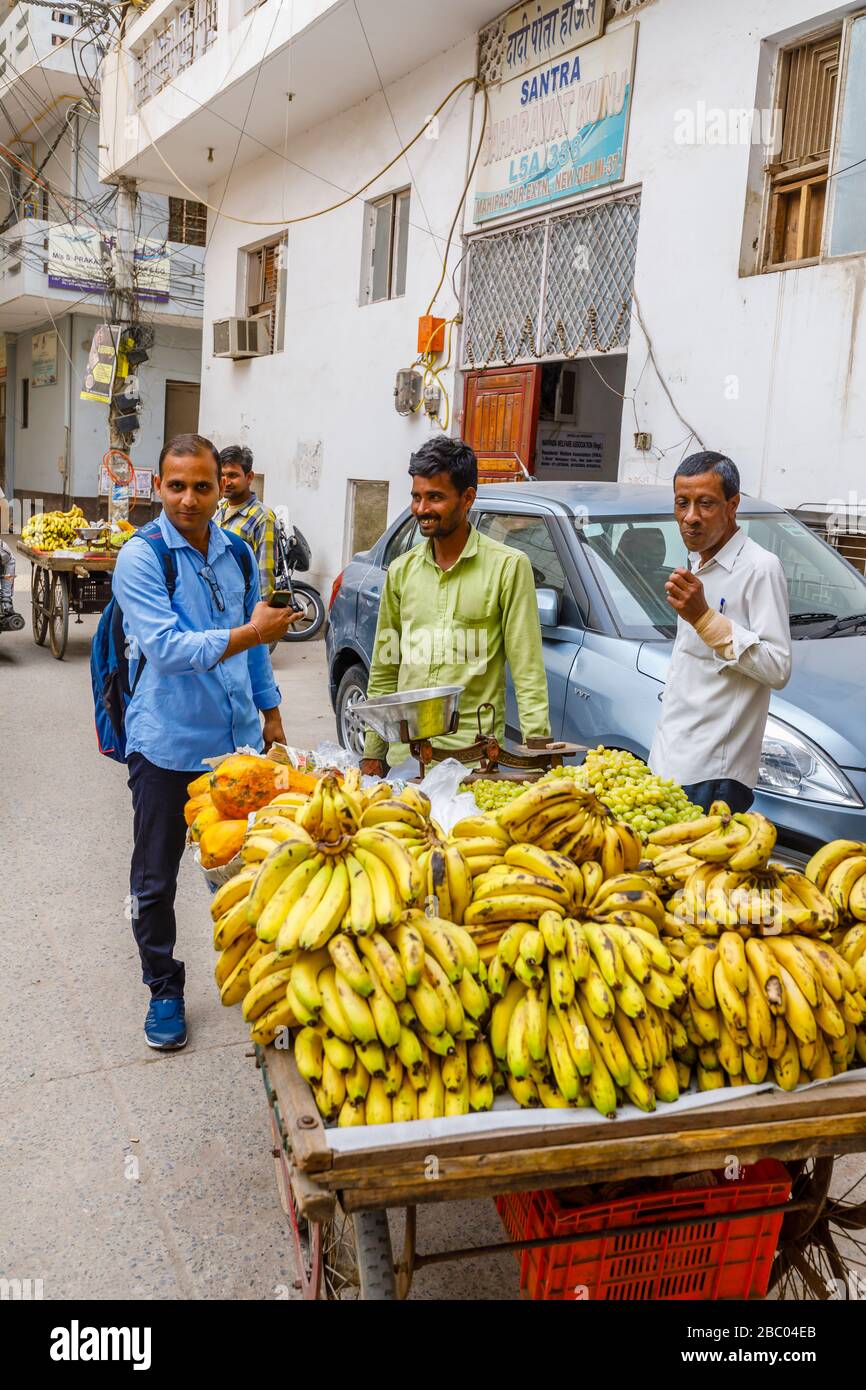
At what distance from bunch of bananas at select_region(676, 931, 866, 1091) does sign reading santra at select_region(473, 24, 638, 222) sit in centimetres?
863

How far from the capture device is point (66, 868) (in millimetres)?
5617

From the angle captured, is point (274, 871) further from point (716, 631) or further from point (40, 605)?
point (40, 605)

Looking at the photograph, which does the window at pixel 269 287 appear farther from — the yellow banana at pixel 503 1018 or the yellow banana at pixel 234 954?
the yellow banana at pixel 503 1018

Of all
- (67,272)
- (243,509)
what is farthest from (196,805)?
(67,272)

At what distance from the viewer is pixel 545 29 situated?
9.95 m

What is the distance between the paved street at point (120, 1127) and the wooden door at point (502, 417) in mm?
6318

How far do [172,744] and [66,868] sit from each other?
96.4 inches

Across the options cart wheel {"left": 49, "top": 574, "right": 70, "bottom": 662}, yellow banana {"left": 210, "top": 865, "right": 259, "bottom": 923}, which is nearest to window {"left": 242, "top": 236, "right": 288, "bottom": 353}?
cart wheel {"left": 49, "top": 574, "right": 70, "bottom": 662}

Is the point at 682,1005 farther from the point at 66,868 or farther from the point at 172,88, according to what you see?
the point at 172,88

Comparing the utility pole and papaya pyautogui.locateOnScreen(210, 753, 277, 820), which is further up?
the utility pole

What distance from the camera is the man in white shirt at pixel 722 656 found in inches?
136

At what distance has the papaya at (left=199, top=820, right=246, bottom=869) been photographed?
2746mm
